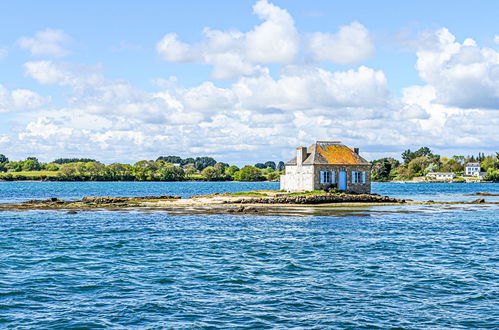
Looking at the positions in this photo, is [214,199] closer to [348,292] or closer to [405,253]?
[405,253]

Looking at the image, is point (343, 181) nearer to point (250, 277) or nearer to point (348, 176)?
point (348, 176)

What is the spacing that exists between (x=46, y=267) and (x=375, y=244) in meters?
15.9

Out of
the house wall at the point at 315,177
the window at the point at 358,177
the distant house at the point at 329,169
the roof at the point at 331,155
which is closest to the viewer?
the house wall at the point at 315,177

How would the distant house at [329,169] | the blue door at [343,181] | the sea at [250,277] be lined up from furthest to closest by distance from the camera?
1. the blue door at [343,181]
2. the distant house at [329,169]
3. the sea at [250,277]

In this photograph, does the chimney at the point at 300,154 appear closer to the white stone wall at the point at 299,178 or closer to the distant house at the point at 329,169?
the distant house at the point at 329,169

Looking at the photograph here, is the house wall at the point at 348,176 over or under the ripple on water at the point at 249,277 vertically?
over

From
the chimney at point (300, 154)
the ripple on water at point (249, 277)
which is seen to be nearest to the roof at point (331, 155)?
the chimney at point (300, 154)

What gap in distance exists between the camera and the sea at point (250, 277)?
14562 millimetres

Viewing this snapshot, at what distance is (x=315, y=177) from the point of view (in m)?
62.1

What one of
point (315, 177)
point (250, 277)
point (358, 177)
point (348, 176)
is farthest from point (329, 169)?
point (250, 277)

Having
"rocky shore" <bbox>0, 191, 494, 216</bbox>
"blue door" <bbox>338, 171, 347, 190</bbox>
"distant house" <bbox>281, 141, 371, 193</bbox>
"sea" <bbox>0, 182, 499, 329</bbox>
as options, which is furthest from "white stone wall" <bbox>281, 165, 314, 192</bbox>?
"sea" <bbox>0, 182, 499, 329</bbox>

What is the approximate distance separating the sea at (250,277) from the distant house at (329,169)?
25.2 m

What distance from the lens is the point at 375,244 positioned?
2809 centimetres

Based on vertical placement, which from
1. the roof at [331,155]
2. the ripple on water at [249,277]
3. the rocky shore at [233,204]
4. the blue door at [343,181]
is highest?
the roof at [331,155]
